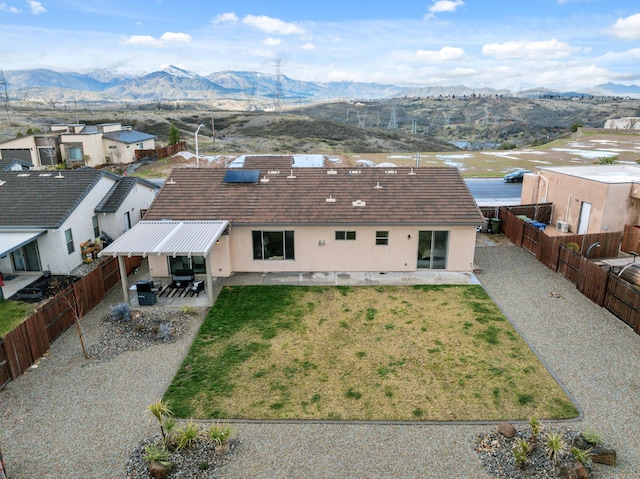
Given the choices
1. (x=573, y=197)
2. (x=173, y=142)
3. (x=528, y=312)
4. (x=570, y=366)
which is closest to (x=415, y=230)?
→ (x=528, y=312)

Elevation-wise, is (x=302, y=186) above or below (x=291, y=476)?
above

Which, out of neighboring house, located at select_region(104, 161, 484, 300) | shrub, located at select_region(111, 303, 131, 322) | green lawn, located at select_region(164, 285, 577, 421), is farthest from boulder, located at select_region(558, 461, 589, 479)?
shrub, located at select_region(111, 303, 131, 322)

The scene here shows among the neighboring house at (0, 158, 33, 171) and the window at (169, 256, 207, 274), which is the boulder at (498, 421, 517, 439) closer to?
the window at (169, 256, 207, 274)

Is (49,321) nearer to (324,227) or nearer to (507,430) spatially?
(324,227)

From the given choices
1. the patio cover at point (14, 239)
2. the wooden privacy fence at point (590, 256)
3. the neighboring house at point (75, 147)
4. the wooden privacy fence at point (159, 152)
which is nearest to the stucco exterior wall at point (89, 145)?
the neighboring house at point (75, 147)

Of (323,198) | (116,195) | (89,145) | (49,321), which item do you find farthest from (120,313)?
(89,145)

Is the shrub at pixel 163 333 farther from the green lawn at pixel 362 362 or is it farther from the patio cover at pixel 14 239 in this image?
the patio cover at pixel 14 239

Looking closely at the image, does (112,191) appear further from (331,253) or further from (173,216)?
(331,253)

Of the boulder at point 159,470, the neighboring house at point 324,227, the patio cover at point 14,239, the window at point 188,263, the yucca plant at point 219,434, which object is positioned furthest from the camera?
the window at point 188,263
